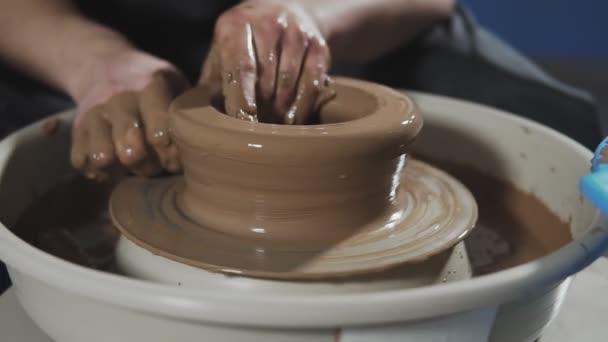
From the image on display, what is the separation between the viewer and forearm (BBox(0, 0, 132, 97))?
143 centimetres

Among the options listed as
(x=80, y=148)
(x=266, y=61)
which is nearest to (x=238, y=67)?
(x=266, y=61)

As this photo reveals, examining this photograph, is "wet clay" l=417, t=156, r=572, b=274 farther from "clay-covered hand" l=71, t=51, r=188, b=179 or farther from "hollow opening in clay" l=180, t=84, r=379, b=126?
"clay-covered hand" l=71, t=51, r=188, b=179

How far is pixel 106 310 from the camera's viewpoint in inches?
28.1

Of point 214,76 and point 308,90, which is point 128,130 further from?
point 308,90

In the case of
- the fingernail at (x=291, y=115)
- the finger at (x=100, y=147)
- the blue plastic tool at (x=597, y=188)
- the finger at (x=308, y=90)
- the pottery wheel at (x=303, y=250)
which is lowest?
the pottery wheel at (x=303, y=250)

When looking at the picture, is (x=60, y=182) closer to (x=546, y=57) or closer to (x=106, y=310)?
(x=106, y=310)

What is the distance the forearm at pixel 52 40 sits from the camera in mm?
1435

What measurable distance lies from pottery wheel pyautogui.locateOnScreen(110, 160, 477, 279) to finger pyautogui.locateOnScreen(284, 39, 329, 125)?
0.64ft

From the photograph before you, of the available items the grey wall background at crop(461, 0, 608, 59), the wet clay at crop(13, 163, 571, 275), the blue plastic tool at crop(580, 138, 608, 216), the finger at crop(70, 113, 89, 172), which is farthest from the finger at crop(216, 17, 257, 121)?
the grey wall background at crop(461, 0, 608, 59)

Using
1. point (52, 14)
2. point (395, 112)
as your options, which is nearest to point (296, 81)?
point (395, 112)

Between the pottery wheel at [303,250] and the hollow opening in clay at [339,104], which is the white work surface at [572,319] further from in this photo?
the hollow opening in clay at [339,104]

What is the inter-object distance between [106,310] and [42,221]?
0.59 metres

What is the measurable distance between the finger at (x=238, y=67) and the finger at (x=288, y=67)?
5 cm

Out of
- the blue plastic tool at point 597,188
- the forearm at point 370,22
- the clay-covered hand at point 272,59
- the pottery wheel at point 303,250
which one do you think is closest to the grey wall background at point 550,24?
the forearm at point 370,22
